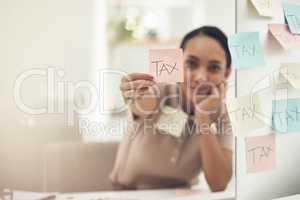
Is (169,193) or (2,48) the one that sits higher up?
(2,48)

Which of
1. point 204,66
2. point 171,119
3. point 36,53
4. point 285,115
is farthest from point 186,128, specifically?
point 36,53

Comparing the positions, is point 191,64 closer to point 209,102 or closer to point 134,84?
point 209,102

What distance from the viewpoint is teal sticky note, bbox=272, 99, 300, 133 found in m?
0.73

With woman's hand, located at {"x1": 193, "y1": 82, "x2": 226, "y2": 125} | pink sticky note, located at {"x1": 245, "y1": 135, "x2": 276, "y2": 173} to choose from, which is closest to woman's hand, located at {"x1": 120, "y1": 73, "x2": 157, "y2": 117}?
woman's hand, located at {"x1": 193, "y1": 82, "x2": 226, "y2": 125}

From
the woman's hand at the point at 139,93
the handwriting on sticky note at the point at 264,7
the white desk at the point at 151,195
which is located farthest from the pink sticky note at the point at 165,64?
the white desk at the point at 151,195

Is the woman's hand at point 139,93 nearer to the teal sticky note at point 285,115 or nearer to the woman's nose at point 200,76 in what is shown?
the woman's nose at point 200,76

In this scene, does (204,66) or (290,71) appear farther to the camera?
(204,66)

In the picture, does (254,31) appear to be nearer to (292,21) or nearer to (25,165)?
(292,21)

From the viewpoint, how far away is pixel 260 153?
72 cm

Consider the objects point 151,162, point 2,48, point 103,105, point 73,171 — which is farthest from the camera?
point 151,162

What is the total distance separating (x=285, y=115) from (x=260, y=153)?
91 millimetres

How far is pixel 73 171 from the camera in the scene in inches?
36.5

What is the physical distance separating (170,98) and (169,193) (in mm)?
217

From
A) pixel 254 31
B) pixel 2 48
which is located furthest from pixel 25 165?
pixel 254 31
